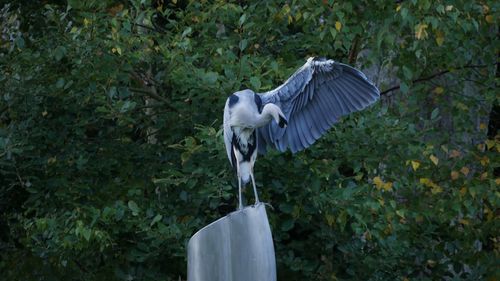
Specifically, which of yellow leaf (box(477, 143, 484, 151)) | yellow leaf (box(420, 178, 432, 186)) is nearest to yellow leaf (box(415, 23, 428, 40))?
yellow leaf (box(420, 178, 432, 186))

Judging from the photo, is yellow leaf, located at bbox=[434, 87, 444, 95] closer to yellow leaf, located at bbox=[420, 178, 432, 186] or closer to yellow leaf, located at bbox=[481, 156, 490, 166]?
yellow leaf, located at bbox=[481, 156, 490, 166]

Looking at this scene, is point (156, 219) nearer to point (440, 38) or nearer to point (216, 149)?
point (216, 149)

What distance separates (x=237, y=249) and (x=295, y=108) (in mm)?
1195

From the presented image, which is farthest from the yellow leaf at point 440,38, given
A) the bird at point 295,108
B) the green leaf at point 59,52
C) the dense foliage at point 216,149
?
the green leaf at point 59,52

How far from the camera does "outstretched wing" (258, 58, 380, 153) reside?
730 cm

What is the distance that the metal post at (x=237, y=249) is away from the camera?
21.2ft

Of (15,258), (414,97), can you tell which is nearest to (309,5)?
(414,97)

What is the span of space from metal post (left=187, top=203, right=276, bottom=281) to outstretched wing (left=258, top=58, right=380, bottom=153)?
90 cm

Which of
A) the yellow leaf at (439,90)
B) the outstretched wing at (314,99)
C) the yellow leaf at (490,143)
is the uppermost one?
Result: the yellow leaf at (439,90)

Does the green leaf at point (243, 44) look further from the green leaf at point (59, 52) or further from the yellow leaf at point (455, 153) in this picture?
the yellow leaf at point (455, 153)

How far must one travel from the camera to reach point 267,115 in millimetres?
6797

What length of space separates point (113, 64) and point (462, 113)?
9.39 feet

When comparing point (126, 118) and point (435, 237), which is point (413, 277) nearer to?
point (435, 237)

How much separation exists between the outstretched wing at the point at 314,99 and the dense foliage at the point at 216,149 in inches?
28.8
